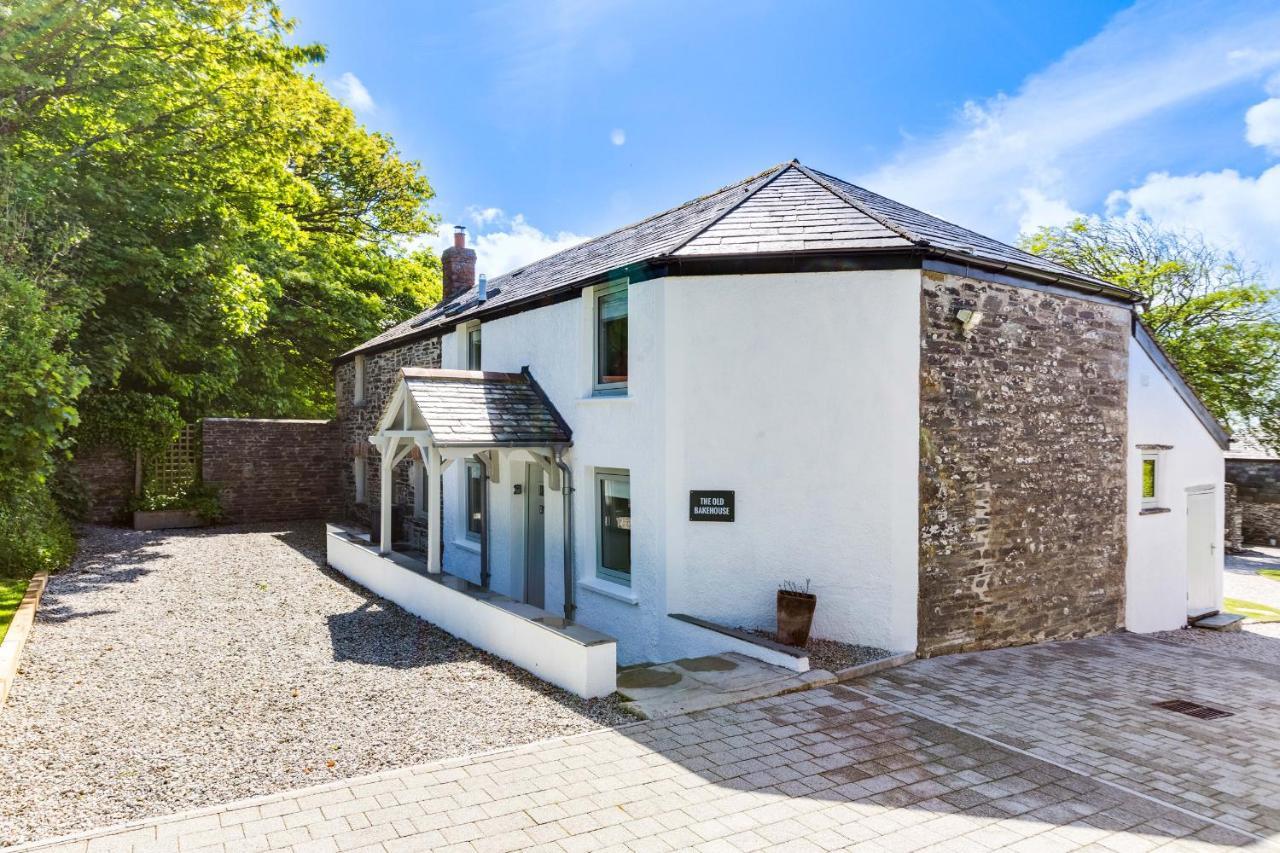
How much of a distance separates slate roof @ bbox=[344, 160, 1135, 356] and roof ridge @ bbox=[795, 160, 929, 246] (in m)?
0.01

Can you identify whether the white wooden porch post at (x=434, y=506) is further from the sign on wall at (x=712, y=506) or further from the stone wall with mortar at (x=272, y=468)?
the stone wall with mortar at (x=272, y=468)

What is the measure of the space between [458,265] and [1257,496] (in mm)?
29010

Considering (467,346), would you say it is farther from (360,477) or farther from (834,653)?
(834,653)

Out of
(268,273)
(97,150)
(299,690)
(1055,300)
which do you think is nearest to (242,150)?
(97,150)

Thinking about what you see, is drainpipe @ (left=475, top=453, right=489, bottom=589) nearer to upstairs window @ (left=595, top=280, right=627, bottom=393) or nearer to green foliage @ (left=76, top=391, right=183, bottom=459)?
upstairs window @ (left=595, top=280, right=627, bottom=393)

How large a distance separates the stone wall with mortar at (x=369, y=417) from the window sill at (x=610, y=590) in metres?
7.27

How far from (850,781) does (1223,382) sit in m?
29.1

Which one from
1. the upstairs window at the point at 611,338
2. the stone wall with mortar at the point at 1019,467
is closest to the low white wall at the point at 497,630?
the upstairs window at the point at 611,338

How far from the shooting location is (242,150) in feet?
50.8

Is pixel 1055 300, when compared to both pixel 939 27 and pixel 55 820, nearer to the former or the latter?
pixel 939 27

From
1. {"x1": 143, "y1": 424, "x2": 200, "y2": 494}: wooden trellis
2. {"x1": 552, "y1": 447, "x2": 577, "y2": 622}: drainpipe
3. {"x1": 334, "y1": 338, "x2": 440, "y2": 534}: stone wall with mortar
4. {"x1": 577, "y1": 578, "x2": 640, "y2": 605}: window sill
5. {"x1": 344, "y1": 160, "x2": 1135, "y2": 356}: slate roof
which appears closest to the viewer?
{"x1": 344, "y1": 160, "x2": 1135, "y2": 356}: slate roof

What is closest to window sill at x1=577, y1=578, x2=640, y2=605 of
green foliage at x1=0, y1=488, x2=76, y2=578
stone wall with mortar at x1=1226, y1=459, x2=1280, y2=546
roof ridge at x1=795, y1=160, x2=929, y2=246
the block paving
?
the block paving

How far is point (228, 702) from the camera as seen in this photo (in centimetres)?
669

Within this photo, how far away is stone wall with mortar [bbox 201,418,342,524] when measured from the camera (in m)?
19.9
